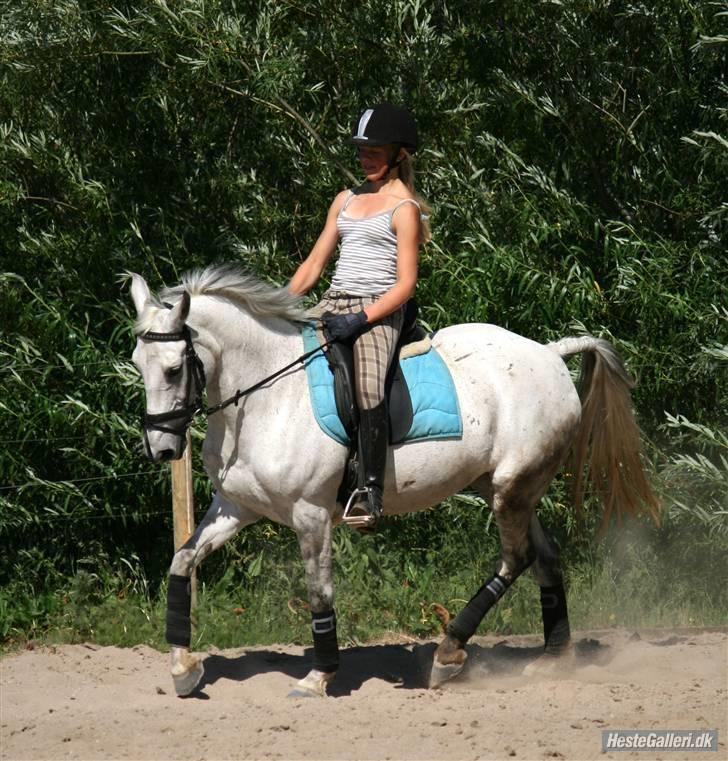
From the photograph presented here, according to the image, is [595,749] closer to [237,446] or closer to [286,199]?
[237,446]

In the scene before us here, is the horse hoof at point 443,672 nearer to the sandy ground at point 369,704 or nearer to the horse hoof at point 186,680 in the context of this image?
the sandy ground at point 369,704

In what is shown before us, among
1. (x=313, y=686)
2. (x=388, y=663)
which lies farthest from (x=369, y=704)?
(x=388, y=663)

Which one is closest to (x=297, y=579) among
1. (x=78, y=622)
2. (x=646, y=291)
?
(x=78, y=622)

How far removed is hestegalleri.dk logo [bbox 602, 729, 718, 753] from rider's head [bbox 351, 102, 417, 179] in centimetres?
291

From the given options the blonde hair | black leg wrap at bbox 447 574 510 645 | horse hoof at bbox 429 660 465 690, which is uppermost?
the blonde hair

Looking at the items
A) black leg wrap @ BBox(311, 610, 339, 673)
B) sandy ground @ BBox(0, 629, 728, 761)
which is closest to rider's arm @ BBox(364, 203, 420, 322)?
black leg wrap @ BBox(311, 610, 339, 673)

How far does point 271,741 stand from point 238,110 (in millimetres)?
5178

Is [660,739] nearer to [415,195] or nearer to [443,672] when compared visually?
[443,672]

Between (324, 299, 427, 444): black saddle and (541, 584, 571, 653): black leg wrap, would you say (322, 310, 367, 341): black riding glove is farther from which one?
(541, 584, 571, 653): black leg wrap

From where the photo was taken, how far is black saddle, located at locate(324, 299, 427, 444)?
18.9 feet

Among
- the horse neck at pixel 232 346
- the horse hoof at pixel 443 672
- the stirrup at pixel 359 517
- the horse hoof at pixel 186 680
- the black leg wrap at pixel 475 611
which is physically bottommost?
the horse hoof at pixel 443 672

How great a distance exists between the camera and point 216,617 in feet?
24.3

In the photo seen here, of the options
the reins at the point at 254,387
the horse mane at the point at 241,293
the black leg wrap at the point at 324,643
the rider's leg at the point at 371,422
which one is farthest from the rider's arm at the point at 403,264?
the black leg wrap at the point at 324,643

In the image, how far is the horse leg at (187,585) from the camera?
5879 mm
